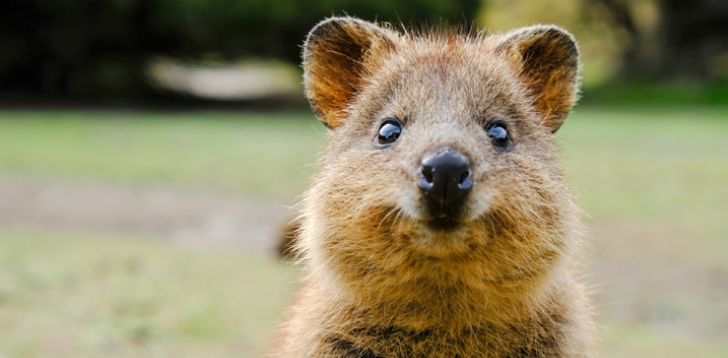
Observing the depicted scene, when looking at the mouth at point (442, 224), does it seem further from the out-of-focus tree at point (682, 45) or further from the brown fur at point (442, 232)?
the out-of-focus tree at point (682, 45)

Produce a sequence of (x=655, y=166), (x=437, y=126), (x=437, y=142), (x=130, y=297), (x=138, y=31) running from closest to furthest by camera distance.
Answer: (x=437, y=142)
(x=437, y=126)
(x=130, y=297)
(x=655, y=166)
(x=138, y=31)

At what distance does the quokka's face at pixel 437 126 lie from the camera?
3.28 m

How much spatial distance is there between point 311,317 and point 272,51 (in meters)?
24.3

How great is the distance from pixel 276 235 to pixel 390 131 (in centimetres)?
518

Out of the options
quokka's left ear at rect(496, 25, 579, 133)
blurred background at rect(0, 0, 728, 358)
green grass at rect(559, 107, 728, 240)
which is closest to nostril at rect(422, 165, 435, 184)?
quokka's left ear at rect(496, 25, 579, 133)

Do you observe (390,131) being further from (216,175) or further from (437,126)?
(216,175)

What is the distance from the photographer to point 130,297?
6887 millimetres

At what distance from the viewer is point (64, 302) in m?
6.66

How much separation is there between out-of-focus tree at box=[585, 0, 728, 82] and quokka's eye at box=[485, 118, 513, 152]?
32.0m

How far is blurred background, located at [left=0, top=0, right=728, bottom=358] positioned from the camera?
648cm

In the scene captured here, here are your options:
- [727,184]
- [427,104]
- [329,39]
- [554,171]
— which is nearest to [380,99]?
[427,104]

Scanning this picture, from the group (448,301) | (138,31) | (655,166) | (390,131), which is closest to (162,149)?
(655,166)

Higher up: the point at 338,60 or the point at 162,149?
the point at 338,60

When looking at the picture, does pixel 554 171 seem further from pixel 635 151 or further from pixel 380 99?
pixel 635 151
